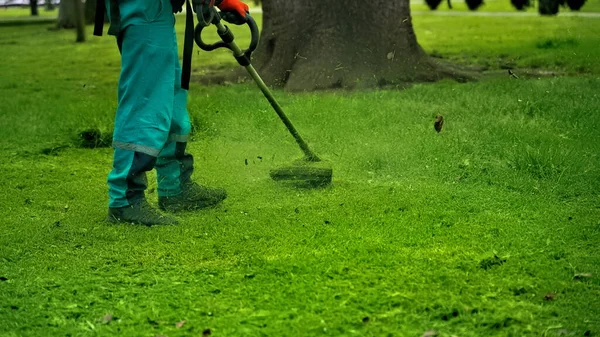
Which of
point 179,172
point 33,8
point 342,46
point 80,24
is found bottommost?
point 33,8

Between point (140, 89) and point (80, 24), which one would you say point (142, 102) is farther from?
point (80, 24)

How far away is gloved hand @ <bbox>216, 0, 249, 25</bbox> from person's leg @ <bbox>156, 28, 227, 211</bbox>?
403 millimetres

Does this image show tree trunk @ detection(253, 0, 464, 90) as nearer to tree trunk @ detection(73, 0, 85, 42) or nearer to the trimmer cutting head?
the trimmer cutting head

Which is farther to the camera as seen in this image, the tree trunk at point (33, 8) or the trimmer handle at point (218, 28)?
the tree trunk at point (33, 8)

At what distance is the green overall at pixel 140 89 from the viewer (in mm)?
4160

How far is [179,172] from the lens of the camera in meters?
4.65

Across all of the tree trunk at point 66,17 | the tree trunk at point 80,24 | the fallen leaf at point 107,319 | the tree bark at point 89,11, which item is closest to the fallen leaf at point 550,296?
the fallen leaf at point 107,319

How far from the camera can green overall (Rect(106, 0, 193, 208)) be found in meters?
4.16

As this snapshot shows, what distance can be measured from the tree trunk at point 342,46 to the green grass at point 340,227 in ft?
1.60

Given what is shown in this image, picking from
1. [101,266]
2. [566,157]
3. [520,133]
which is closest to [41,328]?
[101,266]

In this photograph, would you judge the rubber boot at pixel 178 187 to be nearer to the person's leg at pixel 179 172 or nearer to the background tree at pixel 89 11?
the person's leg at pixel 179 172

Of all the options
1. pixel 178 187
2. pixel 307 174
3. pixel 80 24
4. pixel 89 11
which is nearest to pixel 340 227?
pixel 307 174

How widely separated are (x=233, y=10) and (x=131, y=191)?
110 centimetres

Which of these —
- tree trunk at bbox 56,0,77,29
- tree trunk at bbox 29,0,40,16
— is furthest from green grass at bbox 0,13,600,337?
tree trunk at bbox 29,0,40,16
